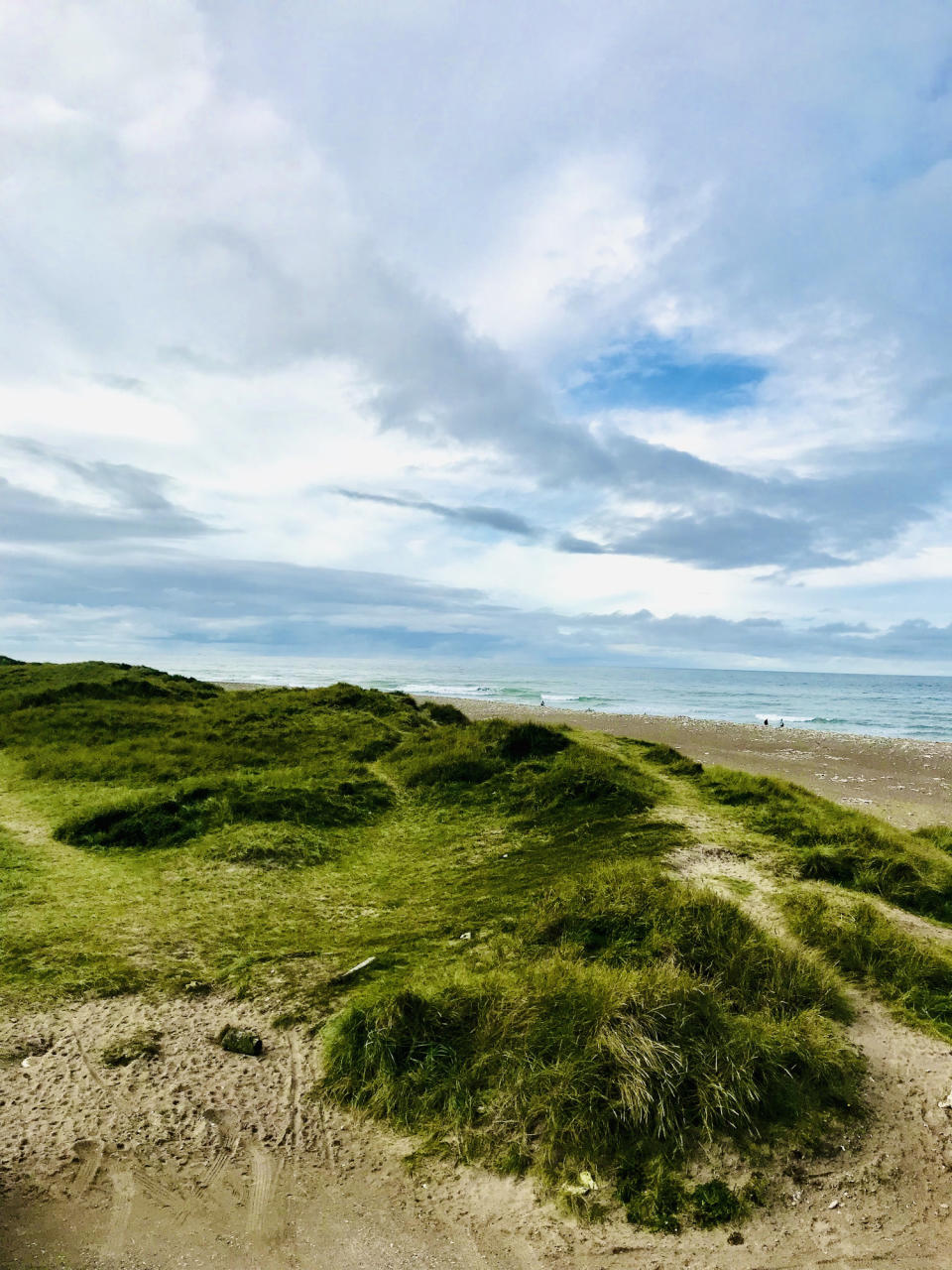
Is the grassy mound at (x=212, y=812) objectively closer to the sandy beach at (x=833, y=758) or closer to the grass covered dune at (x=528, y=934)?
the grass covered dune at (x=528, y=934)

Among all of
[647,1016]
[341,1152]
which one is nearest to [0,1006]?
[341,1152]

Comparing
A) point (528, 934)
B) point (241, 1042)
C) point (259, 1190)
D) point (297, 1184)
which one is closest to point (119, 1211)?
point (259, 1190)

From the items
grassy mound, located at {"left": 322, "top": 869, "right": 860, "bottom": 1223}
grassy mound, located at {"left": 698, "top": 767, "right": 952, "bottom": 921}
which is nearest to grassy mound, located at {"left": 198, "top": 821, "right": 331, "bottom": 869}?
grassy mound, located at {"left": 322, "top": 869, "right": 860, "bottom": 1223}

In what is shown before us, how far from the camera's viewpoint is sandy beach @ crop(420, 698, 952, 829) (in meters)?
22.7

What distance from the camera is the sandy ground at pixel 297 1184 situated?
439 centimetres

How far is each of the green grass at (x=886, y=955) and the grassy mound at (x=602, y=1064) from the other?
2.91ft

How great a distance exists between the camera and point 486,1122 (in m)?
5.41

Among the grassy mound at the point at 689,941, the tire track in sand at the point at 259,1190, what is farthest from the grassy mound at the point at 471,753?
the tire track in sand at the point at 259,1190

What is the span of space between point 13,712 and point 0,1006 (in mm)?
21815

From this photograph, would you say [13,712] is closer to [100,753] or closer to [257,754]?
[100,753]

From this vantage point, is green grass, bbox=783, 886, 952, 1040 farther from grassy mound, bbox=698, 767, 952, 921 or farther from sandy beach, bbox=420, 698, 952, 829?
sandy beach, bbox=420, 698, 952, 829

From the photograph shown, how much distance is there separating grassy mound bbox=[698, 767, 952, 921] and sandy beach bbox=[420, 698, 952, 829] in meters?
6.13

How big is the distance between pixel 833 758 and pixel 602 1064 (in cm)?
3100

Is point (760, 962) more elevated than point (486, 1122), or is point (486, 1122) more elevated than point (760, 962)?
point (760, 962)
